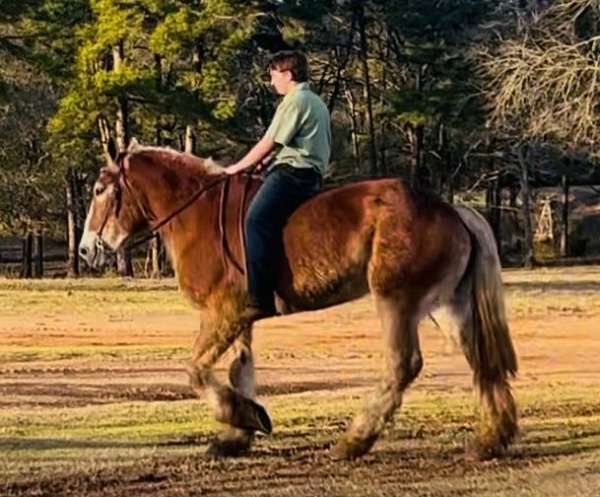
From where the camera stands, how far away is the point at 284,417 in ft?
41.8

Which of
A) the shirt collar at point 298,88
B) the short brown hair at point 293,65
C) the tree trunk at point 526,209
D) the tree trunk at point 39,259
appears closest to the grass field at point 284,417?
the shirt collar at point 298,88

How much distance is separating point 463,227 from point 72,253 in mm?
52648

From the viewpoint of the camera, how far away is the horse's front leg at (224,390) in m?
9.83

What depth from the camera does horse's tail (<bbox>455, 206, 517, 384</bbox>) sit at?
385 inches

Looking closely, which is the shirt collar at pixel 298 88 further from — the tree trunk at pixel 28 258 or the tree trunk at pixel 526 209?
the tree trunk at pixel 28 258

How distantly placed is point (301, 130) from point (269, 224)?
69cm

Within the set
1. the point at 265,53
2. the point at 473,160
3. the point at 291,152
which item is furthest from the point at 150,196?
the point at 473,160

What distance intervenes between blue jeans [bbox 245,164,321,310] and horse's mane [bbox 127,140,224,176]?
0.78m

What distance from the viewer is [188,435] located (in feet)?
37.2

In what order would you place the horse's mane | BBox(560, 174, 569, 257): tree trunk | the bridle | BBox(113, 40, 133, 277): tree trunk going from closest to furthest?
the bridle → the horse's mane → BBox(113, 40, 133, 277): tree trunk → BBox(560, 174, 569, 257): tree trunk

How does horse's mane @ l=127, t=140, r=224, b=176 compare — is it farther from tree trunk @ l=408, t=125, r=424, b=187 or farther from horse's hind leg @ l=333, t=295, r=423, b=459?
tree trunk @ l=408, t=125, r=424, b=187

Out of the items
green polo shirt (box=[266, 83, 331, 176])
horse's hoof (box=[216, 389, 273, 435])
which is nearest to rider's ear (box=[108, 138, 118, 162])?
green polo shirt (box=[266, 83, 331, 176])

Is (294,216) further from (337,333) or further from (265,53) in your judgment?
(265,53)

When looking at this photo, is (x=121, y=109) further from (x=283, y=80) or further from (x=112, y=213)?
(x=283, y=80)
